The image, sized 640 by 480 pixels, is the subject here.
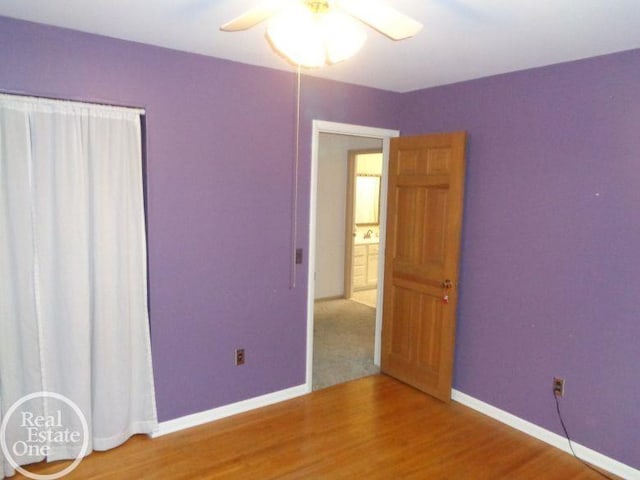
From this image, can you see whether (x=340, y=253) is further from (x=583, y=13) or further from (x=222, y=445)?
(x=583, y=13)

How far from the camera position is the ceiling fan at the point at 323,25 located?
1482mm

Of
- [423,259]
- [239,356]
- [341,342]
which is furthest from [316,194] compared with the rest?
[341,342]

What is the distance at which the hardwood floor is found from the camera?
2637 mm

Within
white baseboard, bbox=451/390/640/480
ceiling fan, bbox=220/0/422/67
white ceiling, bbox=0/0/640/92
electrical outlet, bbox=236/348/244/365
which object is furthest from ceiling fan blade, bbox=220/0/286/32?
white baseboard, bbox=451/390/640/480

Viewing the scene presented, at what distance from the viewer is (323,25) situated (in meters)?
1.52

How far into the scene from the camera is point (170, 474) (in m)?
2.59

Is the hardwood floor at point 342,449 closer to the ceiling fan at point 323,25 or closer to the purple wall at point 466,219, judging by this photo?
the purple wall at point 466,219

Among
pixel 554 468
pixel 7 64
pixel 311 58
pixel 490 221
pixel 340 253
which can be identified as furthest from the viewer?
pixel 340 253

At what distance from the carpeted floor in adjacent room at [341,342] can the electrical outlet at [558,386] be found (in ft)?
5.00

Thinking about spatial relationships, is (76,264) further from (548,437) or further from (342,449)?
(548,437)

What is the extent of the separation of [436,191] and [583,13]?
159 cm

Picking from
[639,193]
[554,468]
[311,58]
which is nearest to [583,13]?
[639,193]

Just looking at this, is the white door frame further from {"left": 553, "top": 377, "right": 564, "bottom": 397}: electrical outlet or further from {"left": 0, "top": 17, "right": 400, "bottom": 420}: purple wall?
{"left": 553, "top": 377, "right": 564, "bottom": 397}: electrical outlet

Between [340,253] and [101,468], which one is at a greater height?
[340,253]
